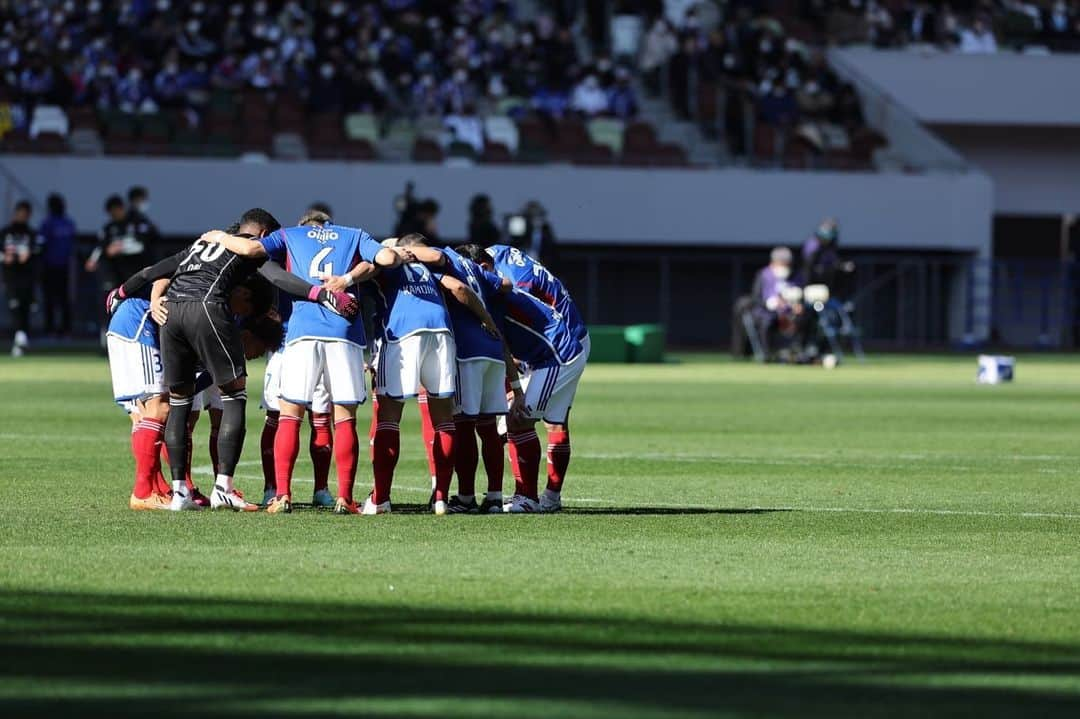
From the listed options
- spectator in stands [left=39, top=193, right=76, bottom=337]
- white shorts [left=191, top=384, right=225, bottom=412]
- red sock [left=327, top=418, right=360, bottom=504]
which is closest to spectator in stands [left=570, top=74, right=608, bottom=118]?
spectator in stands [left=39, top=193, right=76, bottom=337]

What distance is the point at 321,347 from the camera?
12.0m

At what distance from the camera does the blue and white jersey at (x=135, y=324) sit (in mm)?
13047

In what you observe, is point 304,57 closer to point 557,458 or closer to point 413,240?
point 557,458

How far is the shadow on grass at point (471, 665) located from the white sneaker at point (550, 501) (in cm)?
429

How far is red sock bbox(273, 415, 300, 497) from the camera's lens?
479 inches

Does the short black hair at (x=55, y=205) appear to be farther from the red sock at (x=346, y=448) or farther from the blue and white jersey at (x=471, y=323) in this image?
the red sock at (x=346, y=448)

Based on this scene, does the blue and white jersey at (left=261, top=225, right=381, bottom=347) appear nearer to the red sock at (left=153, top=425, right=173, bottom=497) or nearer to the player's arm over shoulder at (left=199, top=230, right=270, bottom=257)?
the player's arm over shoulder at (left=199, top=230, right=270, bottom=257)

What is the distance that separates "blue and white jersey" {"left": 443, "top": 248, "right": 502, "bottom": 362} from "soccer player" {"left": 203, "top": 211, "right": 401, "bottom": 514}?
21.8 inches

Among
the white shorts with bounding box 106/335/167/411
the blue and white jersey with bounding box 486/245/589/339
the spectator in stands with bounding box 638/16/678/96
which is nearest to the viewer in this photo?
the blue and white jersey with bounding box 486/245/589/339

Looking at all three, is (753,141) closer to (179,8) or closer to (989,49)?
(989,49)

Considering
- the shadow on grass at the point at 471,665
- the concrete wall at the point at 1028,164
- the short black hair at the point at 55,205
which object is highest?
the concrete wall at the point at 1028,164

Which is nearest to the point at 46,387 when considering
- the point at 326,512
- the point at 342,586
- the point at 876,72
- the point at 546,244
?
the point at 546,244

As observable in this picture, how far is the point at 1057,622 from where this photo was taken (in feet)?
27.1

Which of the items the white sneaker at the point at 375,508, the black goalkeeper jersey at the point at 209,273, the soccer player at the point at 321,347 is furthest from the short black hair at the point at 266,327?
the white sneaker at the point at 375,508
